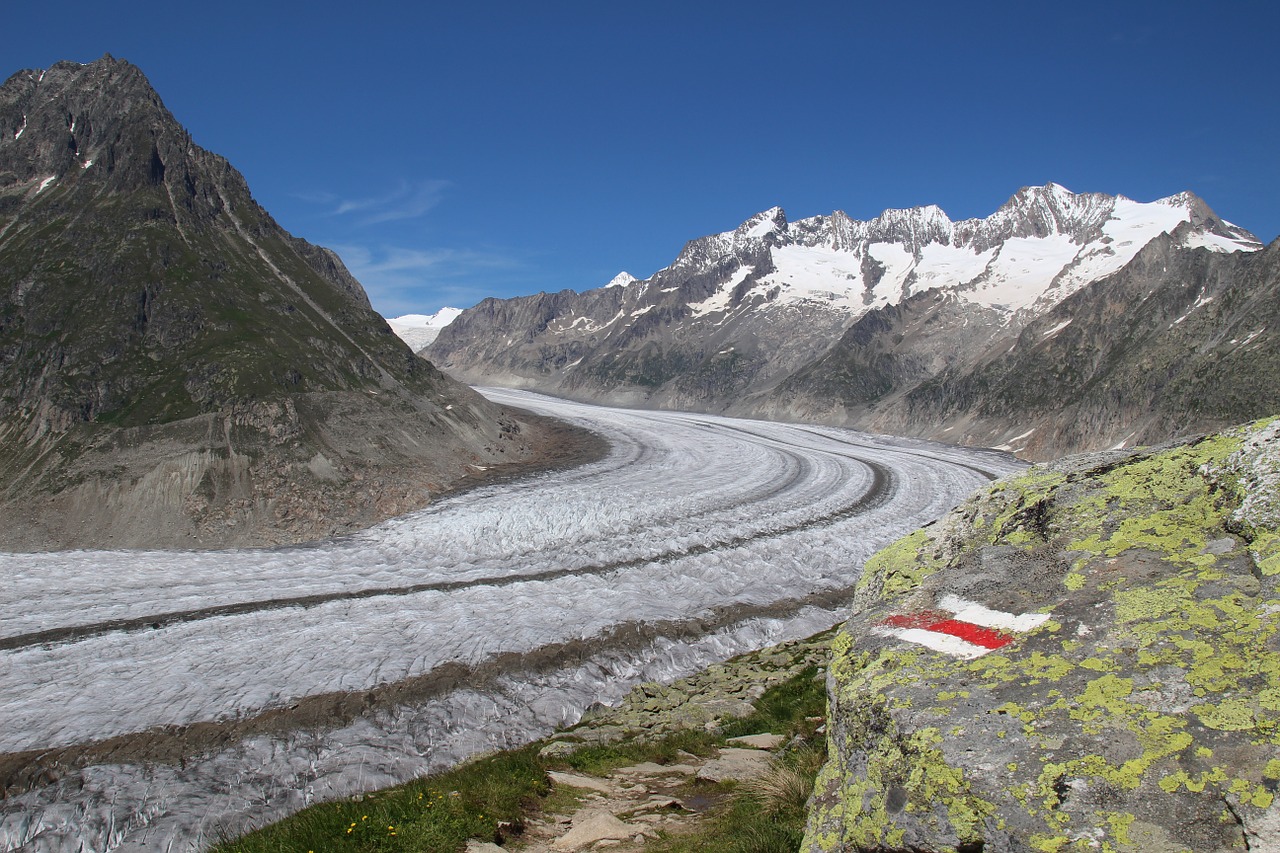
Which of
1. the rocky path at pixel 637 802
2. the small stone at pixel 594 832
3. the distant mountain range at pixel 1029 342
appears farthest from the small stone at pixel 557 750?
the distant mountain range at pixel 1029 342

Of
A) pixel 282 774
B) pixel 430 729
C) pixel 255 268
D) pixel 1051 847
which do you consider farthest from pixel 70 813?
pixel 255 268

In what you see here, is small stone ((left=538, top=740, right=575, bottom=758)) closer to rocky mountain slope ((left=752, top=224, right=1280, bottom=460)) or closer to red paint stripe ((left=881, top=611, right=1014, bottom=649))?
red paint stripe ((left=881, top=611, right=1014, bottom=649))

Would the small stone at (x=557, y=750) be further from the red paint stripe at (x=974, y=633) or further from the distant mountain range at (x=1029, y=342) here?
the distant mountain range at (x=1029, y=342)

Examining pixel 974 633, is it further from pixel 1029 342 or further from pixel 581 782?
pixel 1029 342

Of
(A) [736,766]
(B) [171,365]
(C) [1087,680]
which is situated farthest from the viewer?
(B) [171,365]

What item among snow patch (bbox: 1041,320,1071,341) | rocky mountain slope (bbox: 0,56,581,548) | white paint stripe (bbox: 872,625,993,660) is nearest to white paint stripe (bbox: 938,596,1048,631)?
white paint stripe (bbox: 872,625,993,660)

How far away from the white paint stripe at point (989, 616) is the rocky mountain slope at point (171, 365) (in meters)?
30.3

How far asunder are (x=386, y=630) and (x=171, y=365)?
Answer: 25.8 metres

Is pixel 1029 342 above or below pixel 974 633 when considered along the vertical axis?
above

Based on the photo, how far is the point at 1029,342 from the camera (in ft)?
303

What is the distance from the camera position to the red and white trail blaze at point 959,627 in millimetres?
4926

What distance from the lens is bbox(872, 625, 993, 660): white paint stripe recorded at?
4.90m

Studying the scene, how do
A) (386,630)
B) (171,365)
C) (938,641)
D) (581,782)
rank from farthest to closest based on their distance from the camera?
1. (171,365)
2. (386,630)
3. (581,782)
4. (938,641)

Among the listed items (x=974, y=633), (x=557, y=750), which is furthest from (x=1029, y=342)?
(x=974, y=633)
